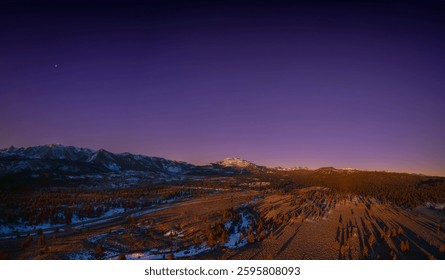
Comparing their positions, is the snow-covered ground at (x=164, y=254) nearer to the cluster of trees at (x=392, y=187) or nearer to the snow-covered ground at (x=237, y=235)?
the snow-covered ground at (x=237, y=235)

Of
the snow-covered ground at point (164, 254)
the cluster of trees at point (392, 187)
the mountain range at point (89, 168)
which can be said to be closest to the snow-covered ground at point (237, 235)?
the snow-covered ground at point (164, 254)

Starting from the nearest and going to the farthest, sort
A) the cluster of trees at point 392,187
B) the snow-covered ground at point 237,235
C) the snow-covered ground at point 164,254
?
the snow-covered ground at point 164,254 → the snow-covered ground at point 237,235 → the cluster of trees at point 392,187

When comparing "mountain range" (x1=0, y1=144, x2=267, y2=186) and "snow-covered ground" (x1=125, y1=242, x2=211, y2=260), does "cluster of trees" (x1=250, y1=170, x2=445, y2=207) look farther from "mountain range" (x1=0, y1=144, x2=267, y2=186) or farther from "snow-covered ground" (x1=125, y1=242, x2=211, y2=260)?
"mountain range" (x1=0, y1=144, x2=267, y2=186)

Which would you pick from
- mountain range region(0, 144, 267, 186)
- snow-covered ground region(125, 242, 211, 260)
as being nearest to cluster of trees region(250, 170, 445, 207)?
snow-covered ground region(125, 242, 211, 260)

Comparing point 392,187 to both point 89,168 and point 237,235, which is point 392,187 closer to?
point 237,235

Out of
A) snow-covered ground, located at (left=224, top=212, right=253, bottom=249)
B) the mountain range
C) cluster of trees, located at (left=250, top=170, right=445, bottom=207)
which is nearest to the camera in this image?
snow-covered ground, located at (left=224, top=212, right=253, bottom=249)

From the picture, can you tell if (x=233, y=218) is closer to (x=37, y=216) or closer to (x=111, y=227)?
(x=111, y=227)

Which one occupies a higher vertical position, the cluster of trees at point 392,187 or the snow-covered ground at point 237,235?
the cluster of trees at point 392,187

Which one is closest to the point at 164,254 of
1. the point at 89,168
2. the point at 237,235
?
the point at 237,235

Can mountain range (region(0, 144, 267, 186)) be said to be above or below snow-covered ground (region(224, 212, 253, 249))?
above

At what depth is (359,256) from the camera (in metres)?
9.03

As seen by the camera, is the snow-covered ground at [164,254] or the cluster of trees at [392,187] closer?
the snow-covered ground at [164,254]
